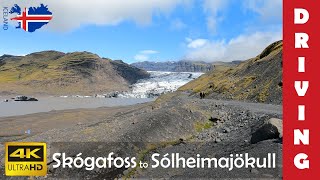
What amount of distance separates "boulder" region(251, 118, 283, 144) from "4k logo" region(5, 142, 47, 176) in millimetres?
15551

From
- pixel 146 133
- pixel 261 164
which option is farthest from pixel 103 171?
pixel 261 164

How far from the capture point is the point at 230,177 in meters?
19.9

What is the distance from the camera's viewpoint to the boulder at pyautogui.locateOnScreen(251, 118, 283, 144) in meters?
23.0

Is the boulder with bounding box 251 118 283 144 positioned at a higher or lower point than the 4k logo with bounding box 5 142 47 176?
higher

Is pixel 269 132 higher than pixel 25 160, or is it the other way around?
pixel 269 132

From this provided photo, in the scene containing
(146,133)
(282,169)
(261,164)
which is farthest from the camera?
(146,133)

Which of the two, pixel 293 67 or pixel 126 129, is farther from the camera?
pixel 126 129

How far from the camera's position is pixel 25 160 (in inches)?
1030

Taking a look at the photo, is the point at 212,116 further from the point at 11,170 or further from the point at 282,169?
the point at 11,170

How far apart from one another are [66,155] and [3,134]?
33025 millimetres

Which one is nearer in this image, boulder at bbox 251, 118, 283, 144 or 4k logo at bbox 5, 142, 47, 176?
boulder at bbox 251, 118, 283, 144

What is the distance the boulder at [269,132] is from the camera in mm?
23016

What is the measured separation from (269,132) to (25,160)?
18.0 m

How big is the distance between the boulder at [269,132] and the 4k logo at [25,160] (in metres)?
15.6
